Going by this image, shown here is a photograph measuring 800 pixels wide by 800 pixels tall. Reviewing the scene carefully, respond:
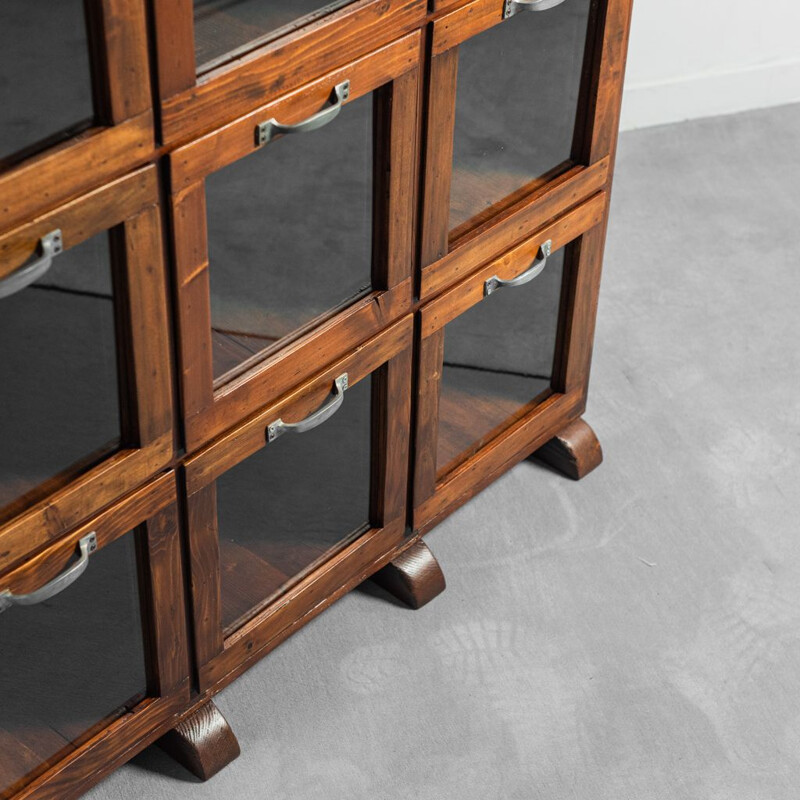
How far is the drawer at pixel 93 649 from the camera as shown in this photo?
1.33 metres

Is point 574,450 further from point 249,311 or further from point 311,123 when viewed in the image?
point 311,123

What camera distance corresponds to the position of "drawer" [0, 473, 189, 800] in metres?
1.33

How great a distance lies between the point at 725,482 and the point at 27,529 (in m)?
1.08

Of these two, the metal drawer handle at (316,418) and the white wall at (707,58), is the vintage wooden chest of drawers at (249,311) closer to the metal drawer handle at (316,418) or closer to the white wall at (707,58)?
the metal drawer handle at (316,418)

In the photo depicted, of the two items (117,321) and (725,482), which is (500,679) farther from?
(117,321)

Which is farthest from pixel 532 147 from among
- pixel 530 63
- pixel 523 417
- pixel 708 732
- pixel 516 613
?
pixel 708 732

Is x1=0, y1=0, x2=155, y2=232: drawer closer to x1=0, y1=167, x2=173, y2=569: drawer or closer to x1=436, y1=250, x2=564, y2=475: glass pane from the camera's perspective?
x1=0, y1=167, x2=173, y2=569: drawer

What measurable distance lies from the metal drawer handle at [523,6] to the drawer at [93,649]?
57cm

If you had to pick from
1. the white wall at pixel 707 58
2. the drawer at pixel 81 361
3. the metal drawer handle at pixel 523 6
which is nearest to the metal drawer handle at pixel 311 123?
the drawer at pixel 81 361

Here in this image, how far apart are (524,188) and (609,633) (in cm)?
57

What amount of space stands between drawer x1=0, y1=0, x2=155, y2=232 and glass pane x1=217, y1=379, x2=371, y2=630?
0.44 metres

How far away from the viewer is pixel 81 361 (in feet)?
4.06

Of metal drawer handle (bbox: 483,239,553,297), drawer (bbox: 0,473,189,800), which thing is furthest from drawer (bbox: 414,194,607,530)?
drawer (bbox: 0,473,189,800)

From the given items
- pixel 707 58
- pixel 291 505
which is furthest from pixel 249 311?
pixel 707 58
